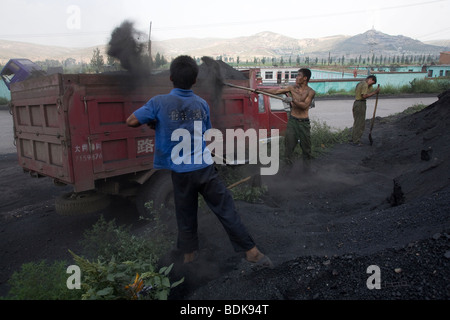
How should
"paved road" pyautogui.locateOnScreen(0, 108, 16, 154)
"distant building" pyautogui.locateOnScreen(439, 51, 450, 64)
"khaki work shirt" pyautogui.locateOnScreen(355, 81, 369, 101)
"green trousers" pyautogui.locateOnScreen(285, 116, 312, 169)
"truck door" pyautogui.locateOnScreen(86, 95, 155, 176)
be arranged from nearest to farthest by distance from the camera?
1. "truck door" pyautogui.locateOnScreen(86, 95, 155, 176)
2. "green trousers" pyautogui.locateOnScreen(285, 116, 312, 169)
3. "khaki work shirt" pyautogui.locateOnScreen(355, 81, 369, 101)
4. "paved road" pyautogui.locateOnScreen(0, 108, 16, 154)
5. "distant building" pyautogui.locateOnScreen(439, 51, 450, 64)

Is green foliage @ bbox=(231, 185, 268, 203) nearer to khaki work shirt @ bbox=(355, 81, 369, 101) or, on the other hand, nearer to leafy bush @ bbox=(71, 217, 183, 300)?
leafy bush @ bbox=(71, 217, 183, 300)

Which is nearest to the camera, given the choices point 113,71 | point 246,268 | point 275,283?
point 275,283

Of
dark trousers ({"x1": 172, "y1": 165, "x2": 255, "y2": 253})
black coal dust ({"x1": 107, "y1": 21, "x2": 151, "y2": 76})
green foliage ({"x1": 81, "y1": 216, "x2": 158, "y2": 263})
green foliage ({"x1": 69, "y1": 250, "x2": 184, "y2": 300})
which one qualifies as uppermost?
black coal dust ({"x1": 107, "y1": 21, "x2": 151, "y2": 76})

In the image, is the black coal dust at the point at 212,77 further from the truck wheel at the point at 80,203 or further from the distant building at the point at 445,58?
the distant building at the point at 445,58

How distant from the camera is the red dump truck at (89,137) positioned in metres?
3.63

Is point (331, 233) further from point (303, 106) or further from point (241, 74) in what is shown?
point (241, 74)

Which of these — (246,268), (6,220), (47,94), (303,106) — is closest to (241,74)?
(303,106)

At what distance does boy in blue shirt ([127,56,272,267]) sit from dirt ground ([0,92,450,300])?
413 millimetres

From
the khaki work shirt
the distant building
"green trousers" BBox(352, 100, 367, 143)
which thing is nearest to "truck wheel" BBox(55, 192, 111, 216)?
"green trousers" BBox(352, 100, 367, 143)

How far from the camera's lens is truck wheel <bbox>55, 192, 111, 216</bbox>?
414cm

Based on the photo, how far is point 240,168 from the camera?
6.22 metres

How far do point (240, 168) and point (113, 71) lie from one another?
2907 millimetres

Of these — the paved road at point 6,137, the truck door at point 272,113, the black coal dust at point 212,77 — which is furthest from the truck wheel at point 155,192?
the paved road at point 6,137

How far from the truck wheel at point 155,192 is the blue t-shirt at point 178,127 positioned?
139cm
